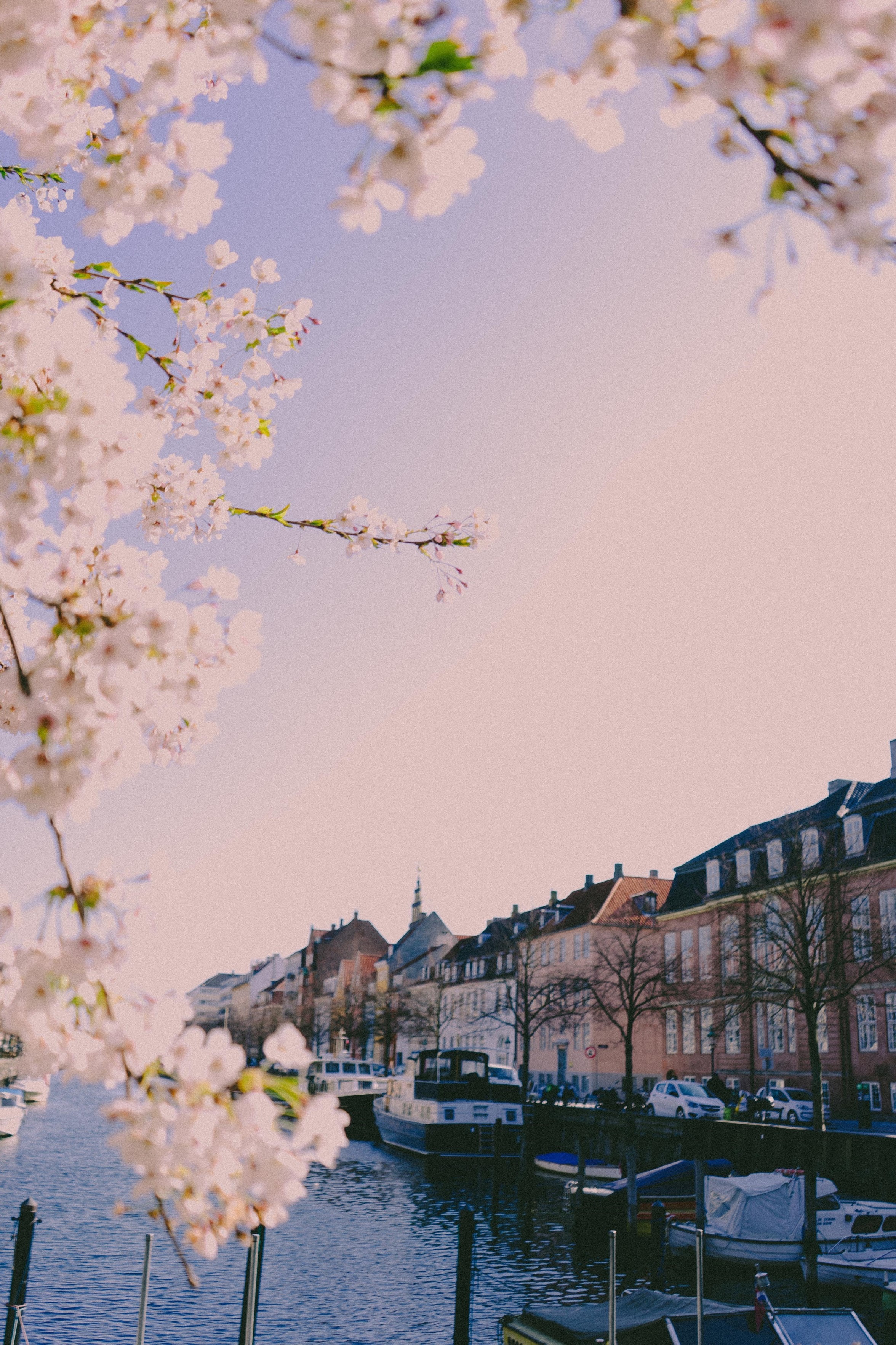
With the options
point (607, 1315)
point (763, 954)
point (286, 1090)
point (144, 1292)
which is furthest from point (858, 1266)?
point (763, 954)

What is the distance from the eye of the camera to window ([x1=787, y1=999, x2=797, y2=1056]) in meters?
41.9

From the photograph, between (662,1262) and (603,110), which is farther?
(662,1262)

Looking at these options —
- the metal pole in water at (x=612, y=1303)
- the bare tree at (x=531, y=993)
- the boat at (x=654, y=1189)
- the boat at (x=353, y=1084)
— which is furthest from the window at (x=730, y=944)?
the metal pole in water at (x=612, y=1303)

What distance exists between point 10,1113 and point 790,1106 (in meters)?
29.0

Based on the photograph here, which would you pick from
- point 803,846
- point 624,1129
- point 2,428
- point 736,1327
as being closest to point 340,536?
point 2,428

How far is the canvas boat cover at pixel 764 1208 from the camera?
2142 cm

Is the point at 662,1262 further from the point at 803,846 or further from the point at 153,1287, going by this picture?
the point at 803,846

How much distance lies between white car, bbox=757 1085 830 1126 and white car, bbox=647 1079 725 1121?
169 cm

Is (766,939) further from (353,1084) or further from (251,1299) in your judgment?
(353,1084)

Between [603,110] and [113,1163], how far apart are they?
39.6 m

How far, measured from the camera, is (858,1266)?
64.0 ft

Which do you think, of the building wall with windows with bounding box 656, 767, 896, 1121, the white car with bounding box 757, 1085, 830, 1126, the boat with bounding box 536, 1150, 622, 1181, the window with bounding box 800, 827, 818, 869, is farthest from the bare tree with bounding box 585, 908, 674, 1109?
the window with bounding box 800, 827, 818, 869

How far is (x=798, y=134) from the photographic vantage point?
2.21 m

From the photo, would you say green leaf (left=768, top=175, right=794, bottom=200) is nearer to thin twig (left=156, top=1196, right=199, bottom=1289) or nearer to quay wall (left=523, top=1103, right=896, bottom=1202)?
thin twig (left=156, top=1196, right=199, bottom=1289)
